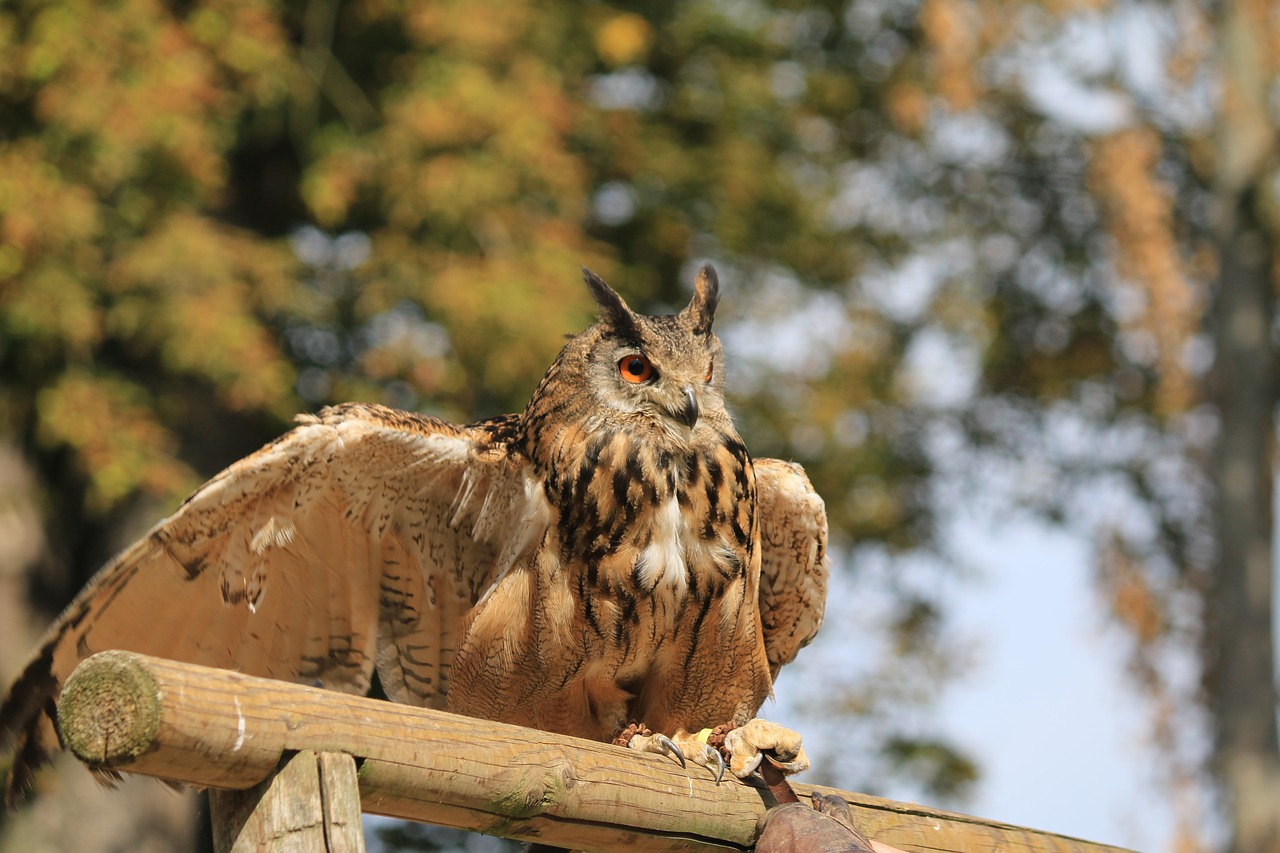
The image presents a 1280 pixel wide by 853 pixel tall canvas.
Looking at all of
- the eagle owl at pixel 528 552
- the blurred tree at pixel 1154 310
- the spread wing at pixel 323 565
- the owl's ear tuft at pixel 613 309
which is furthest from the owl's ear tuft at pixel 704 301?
the blurred tree at pixel 1154 310

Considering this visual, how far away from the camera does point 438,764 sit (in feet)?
7.92

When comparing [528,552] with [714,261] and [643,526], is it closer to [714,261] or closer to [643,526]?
[643,526]

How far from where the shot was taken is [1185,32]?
1038 centimetres

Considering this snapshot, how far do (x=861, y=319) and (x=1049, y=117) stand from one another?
2609mm

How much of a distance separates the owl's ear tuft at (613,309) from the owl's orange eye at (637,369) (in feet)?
0.25

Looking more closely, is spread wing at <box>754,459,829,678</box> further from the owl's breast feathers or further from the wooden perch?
the wooden perch

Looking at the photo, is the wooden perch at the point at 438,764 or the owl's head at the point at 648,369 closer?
the wooden perch at the point at 438,764

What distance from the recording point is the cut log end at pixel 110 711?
6.62 ft

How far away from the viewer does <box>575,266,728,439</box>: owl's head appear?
12.6 feet

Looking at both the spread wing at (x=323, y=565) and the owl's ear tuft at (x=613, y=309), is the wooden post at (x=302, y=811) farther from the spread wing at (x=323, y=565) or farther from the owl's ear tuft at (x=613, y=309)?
the owl's ear tuft at (x=613, y=309)

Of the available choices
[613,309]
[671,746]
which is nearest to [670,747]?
[671,746]

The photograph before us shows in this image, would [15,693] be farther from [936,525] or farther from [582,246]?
[936,525]

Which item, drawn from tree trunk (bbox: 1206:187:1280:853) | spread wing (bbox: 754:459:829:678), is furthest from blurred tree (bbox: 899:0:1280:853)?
spread wing (bbox: 754:459:829:678)

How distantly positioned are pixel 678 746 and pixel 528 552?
0.71m
